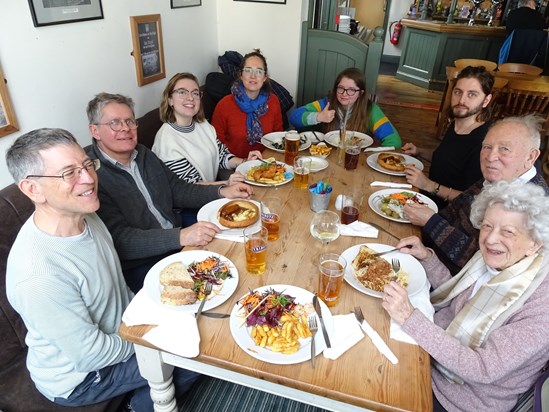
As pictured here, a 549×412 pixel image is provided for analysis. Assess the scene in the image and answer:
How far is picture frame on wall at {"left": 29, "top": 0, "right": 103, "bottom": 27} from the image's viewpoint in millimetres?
1838

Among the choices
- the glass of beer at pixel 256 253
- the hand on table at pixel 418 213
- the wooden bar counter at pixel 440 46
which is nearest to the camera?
the glass of beer at pixel 256 253

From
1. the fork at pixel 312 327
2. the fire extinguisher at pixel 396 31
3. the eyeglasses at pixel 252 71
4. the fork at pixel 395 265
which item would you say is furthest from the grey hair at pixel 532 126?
the fire extinguisher at pixel 396 31

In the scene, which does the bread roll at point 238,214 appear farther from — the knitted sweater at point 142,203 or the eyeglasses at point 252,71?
the eyeglasses at point 252,71

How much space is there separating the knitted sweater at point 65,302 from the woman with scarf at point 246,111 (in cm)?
169

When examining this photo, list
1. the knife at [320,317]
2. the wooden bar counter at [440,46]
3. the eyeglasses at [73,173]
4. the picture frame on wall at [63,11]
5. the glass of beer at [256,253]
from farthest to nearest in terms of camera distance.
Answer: the wooden bar counter at [440,46]
the picture frame on wall at [63,11]
the glass of beer at [256,253]
the eyeglasses at [73,173]
the knife at [320,317]

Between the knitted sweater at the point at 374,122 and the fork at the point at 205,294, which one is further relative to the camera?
the knitted sweater at the point at 374,122

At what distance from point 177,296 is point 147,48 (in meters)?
2.20

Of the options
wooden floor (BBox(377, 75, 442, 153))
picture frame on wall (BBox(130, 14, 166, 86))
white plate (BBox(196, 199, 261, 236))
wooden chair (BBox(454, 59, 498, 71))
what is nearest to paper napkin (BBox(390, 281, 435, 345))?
white plate (BBox(196, 199, 261, 236))

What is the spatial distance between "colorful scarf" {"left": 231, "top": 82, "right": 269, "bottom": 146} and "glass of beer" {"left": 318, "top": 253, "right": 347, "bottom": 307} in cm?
186

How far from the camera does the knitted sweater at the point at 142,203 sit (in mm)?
1677

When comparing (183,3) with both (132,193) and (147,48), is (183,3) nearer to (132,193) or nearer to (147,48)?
Answer: (147,48)

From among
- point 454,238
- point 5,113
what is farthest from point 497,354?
point 5,113

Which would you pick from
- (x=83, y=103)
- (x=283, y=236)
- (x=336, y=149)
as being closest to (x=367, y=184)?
(x=336, y=149)

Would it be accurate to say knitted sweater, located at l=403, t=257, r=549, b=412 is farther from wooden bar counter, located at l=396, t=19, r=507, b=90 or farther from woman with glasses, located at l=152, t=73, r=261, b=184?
wooden bar counter, located at l=396, t=19, r=507, b=90
